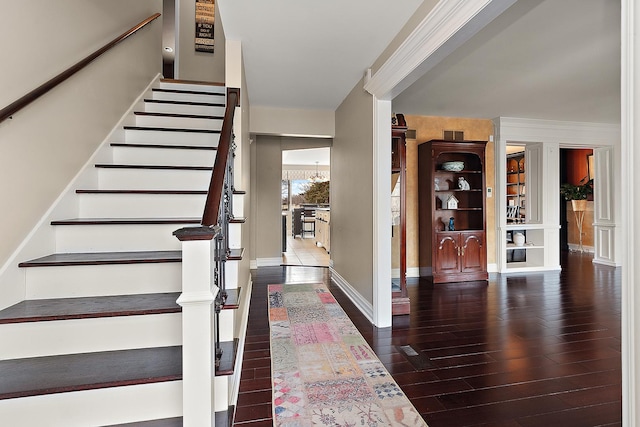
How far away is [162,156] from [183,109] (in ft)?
3.52

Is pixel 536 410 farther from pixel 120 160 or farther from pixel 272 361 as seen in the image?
pixel 120 160

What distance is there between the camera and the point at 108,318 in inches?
56.5

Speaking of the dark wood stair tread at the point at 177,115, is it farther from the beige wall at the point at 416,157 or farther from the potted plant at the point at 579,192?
the potted plant at the point at 579,192

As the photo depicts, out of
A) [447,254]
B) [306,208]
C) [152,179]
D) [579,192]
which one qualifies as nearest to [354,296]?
[447,254]

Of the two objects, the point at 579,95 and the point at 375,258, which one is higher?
the point at 579,95

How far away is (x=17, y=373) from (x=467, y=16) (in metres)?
2.65

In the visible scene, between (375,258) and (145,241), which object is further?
(375,258)

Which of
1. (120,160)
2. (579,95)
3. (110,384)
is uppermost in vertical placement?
(579,95)

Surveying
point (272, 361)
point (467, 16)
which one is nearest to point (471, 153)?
point (467, 16)

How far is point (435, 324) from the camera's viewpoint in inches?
118

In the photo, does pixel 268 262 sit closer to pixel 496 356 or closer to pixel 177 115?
pixel 177 115

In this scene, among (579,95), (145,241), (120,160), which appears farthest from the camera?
(579,95)

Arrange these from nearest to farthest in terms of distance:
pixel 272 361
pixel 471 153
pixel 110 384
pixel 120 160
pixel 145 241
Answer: pixel 110 384 → pixel 145 241 → pixel 272 361 → pixel 120 160 → pixel 471 153

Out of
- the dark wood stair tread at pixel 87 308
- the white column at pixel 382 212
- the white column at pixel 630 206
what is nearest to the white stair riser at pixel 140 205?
the dark wood stair tread at pixel 87 308
